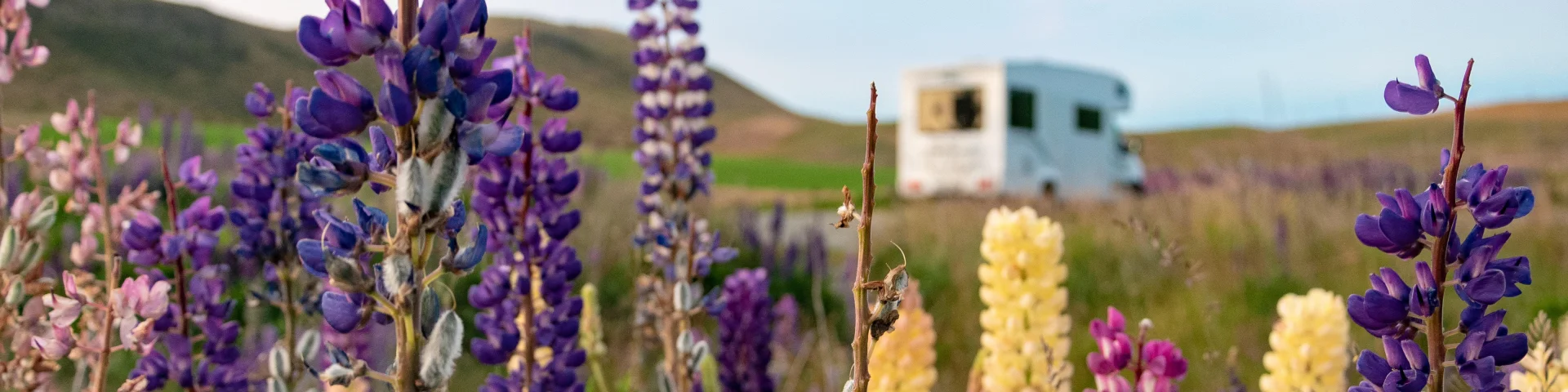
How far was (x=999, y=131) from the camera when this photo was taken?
17219 mm

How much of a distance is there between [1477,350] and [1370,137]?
6853 cm

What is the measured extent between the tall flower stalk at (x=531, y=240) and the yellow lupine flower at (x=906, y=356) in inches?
22.3

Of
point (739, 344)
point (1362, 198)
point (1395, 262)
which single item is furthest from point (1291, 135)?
point (739, 344)

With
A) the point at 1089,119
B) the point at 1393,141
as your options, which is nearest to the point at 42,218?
the point at 1089,119

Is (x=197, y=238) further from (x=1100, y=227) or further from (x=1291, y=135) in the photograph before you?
(x=1291, y=135)

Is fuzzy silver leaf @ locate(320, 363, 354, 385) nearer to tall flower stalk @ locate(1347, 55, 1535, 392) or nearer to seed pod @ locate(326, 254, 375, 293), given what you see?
seed pod @ locate(326, 254, 375, 293)

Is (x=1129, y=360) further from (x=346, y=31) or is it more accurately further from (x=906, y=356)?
(x=346, y=31)

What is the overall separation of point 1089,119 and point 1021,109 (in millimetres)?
2232

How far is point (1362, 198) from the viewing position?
38.3ft

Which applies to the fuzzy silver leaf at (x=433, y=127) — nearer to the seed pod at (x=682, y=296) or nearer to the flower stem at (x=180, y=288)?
the flower stem at (x=180, y=288)

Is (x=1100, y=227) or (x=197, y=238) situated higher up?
(x=197, y=238)

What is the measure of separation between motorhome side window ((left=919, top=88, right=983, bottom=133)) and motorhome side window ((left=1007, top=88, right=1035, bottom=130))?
1.82ft

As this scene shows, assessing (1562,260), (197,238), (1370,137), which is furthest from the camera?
(1370,137)

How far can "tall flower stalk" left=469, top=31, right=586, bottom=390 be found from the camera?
194 cm
